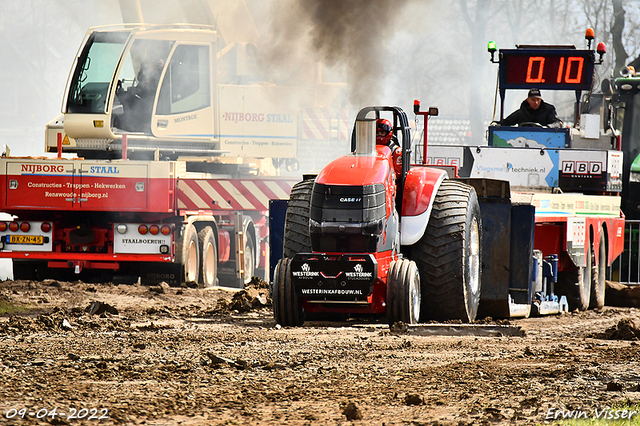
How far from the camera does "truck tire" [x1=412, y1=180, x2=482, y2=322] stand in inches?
313

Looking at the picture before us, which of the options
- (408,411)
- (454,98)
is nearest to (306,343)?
(408,411)

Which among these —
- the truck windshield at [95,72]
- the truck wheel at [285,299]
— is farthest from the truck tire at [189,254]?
the truck wheel at [285,299]

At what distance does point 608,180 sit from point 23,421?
944 centimetres

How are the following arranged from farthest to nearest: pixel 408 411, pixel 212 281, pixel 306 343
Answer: pixel 212 281, pixel 306 343, pixel 408 411

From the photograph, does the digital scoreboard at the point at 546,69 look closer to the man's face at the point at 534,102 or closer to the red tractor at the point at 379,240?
the man's face at the point at 534,102

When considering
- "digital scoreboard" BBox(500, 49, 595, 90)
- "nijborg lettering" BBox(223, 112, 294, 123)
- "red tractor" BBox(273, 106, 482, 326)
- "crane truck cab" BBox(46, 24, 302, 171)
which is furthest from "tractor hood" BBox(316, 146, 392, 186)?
"nijborg lettering" BBox(223, 112, 294, 123)

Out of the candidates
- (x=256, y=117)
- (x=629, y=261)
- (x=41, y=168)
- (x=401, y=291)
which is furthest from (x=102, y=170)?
(x=629, y=261)

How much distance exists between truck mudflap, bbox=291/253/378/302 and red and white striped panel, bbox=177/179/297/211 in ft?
18.0

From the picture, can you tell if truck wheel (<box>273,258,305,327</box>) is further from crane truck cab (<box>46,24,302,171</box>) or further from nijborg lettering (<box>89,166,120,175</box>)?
crane truck cab (<box>46,24,302,171</box>)

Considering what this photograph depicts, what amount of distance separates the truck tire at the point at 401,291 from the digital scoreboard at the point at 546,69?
6908 mm

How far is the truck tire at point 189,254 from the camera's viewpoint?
Result: 1253 centimetres

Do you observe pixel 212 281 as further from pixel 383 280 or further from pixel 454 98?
Result: pixel 454 98

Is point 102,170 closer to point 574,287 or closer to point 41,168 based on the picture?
point 41,168

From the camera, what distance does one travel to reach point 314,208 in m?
7.55
